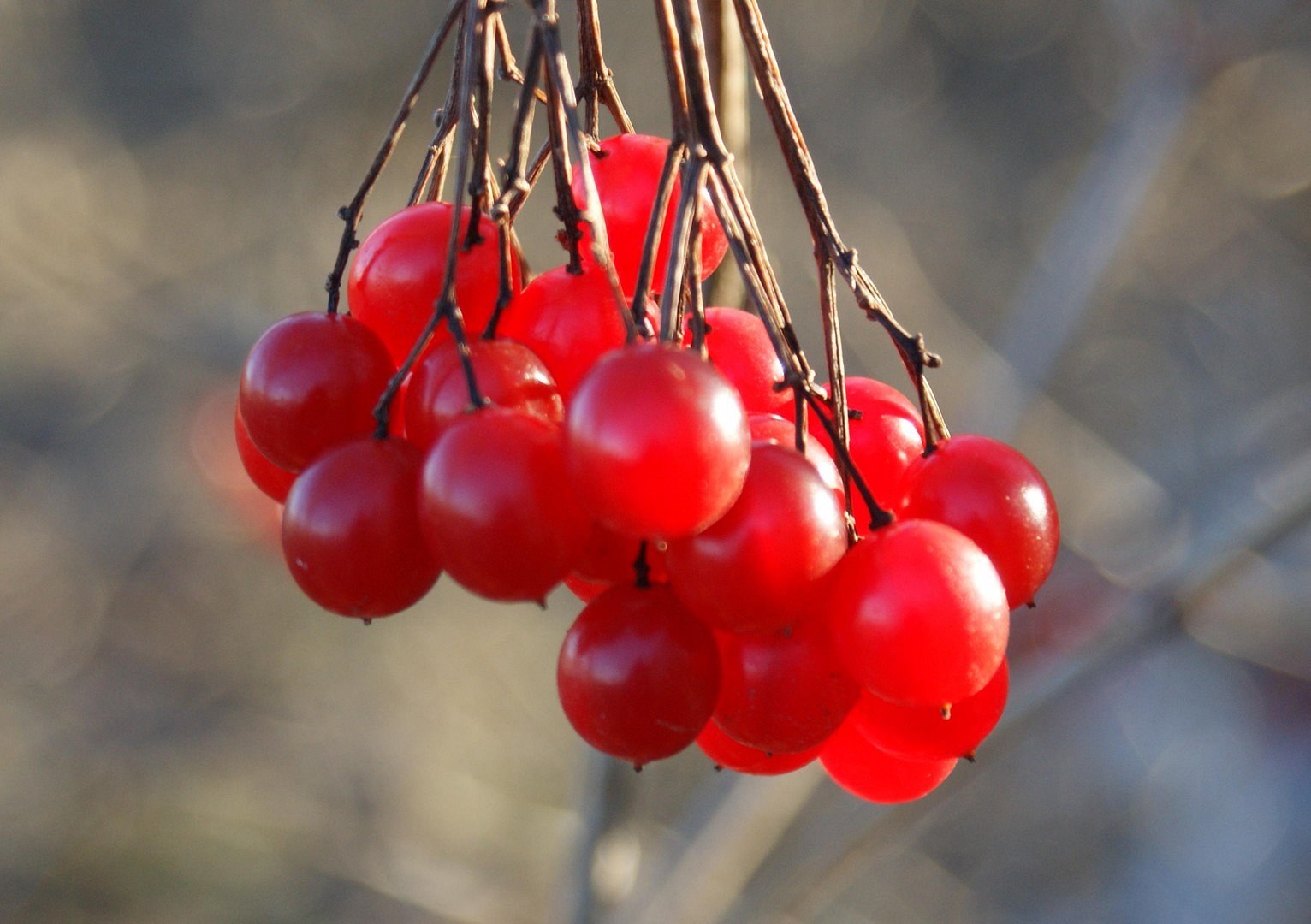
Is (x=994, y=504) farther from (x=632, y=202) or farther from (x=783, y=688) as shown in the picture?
(x=632, y=202)

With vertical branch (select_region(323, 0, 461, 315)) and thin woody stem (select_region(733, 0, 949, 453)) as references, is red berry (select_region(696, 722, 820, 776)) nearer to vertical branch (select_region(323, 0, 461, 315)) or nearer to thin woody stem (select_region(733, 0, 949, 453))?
thin woody stem (select_region(733, 0, 949, 453))

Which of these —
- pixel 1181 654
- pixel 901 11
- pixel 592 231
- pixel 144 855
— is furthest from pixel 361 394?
pixel 901 11

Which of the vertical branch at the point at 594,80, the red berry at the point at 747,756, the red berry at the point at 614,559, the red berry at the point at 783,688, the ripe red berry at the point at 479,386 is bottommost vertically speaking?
the red berry at the point at 747,756

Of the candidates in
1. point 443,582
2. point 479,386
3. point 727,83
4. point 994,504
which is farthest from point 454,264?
point 443,582

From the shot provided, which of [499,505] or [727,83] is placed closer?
[499,505]

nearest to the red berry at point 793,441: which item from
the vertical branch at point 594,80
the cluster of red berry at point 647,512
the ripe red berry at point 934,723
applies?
the cluster of red berry at point 647,512

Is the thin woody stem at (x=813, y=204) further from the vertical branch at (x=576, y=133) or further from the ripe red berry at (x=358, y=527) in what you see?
the ripe red berry at (x=358, y=527)

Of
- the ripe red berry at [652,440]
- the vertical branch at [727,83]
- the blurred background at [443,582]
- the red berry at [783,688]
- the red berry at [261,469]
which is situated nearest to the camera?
the ripe red berry at [652,440]
